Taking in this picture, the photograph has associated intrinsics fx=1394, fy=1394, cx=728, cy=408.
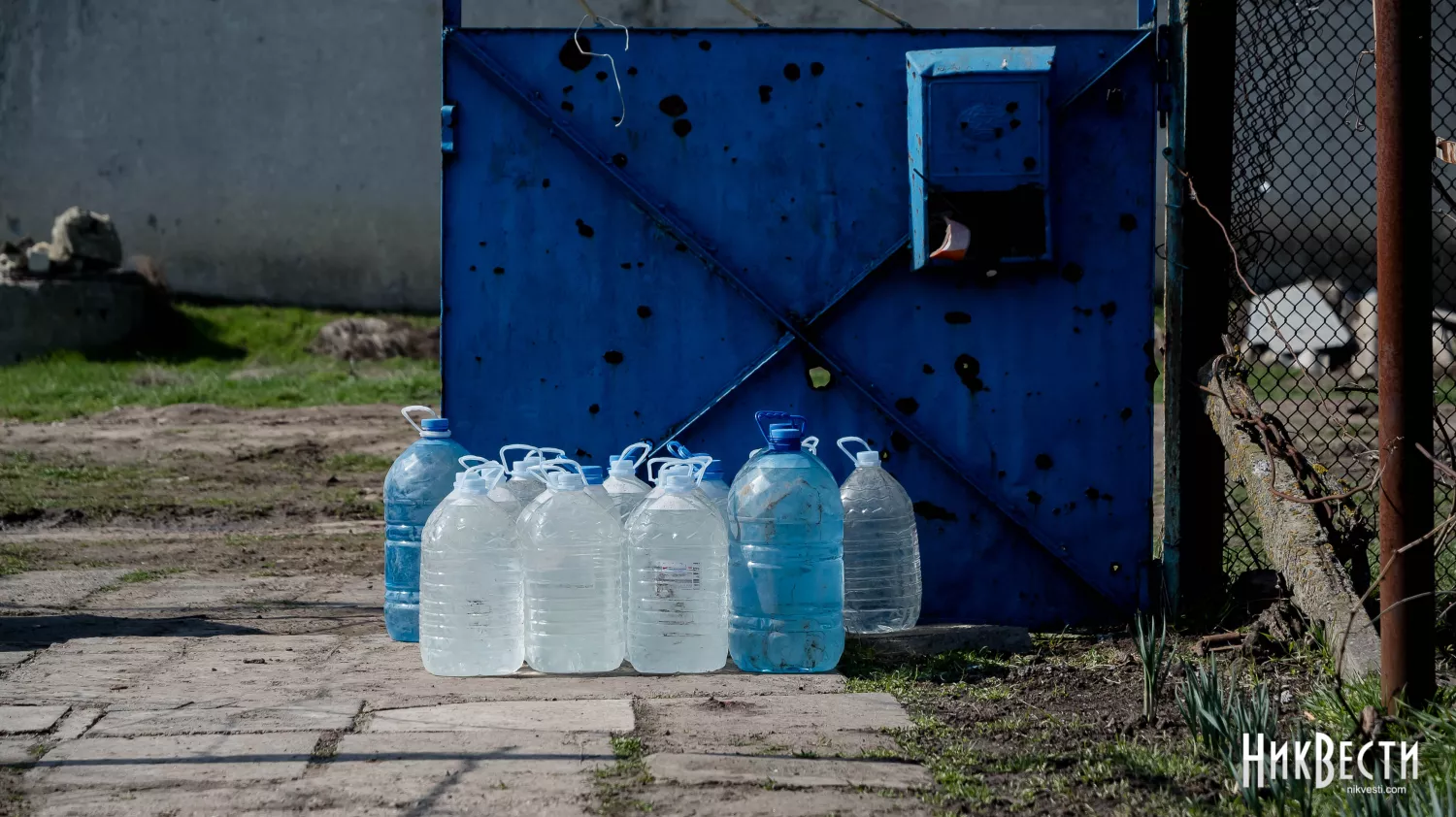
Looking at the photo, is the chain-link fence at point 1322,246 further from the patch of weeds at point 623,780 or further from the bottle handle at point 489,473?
the bottle handle at point 489,473

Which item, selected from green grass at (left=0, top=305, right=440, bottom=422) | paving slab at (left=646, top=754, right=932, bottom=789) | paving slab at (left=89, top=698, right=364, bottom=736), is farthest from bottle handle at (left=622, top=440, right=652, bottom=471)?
green grass at (left=0, top=305, right=440, bottom=422)

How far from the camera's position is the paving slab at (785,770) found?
331cm

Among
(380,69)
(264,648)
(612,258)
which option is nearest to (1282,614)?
(612,258)

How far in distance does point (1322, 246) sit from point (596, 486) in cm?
371

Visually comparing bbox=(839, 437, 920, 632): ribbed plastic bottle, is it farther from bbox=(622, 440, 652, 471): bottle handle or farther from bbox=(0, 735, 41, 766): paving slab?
bbox=(0, 735, 41, 766): paving slab

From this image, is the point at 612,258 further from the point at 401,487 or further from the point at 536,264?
the point at 401,487

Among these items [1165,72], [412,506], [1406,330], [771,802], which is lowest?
[771,802]

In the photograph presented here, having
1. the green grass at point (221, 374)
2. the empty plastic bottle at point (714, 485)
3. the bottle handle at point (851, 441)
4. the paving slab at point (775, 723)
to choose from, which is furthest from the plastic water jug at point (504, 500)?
the green grass at point (221, 374)

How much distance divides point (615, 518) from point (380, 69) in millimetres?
13382

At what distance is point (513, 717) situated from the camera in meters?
3.87

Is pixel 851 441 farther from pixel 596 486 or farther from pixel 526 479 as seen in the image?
pixel 526 479

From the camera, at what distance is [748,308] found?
5164 mm

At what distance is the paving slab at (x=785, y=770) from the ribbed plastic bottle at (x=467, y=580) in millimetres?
1197

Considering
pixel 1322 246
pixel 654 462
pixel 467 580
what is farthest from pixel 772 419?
pixel 1322 246
